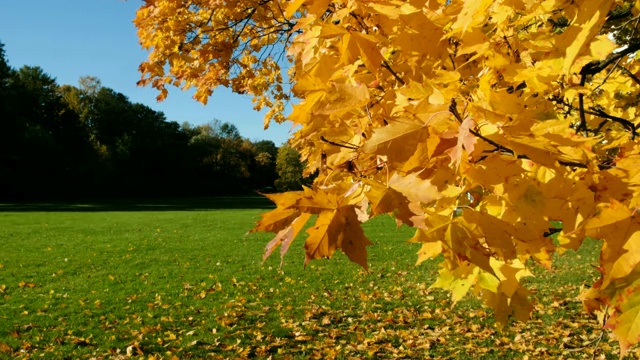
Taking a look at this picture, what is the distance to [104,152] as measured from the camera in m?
44.9

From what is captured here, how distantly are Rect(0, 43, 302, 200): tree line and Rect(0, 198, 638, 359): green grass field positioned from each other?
26782mm

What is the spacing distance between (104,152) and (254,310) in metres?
43.4

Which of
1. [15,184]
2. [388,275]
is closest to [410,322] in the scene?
[388,275]

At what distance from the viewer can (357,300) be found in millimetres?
7094

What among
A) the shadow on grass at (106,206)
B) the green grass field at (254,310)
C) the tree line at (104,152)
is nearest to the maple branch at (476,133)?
the green grass field at (254,310)

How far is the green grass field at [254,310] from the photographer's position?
490cm

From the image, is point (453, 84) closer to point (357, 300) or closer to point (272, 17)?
point (272, 17)

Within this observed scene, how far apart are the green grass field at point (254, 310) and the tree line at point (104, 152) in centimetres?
2678

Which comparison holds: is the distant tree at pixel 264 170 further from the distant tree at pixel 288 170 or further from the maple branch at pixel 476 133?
the maple branch at pixel 476 133

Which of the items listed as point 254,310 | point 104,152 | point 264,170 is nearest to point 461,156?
point 254,310

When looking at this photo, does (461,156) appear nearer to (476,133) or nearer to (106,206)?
(476,133)

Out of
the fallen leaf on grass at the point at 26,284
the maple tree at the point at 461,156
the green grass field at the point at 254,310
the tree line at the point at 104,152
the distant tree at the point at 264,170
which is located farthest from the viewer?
the distant tree at the point at 264,170

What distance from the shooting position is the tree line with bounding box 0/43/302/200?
3784cm

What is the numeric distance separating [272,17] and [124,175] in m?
47.3
